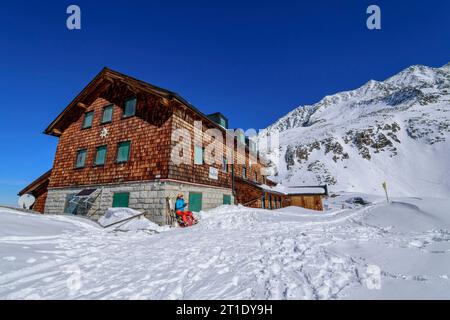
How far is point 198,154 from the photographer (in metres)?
14.2

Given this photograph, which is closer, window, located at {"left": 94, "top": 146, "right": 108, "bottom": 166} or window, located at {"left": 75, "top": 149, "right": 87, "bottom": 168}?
window, located at {"left": 94, "top": 146, "right": 108, "bottom": 166}

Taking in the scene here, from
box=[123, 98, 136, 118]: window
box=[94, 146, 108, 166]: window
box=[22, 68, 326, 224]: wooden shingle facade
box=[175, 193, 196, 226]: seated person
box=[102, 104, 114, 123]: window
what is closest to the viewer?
box=[175, 193, 196, 226]: seated person

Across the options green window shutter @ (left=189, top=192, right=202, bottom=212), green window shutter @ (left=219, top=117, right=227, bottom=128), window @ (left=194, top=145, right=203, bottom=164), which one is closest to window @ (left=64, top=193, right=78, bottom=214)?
green window shutter @ (left=189, top=192, right=202, bottom=212)

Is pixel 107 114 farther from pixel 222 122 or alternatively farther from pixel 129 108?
pixel 222 122

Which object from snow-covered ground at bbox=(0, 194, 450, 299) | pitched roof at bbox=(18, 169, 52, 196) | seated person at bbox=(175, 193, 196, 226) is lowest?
snow-covered ground at bbox=(0, 194, 450, 299)

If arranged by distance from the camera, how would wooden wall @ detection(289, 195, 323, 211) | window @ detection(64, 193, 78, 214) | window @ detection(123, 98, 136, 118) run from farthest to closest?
wooden wall @ detection(289, 195, 323, 211), window @ detection(123, 98, 136, 118), window @ detection(64, 193, 78, 214)

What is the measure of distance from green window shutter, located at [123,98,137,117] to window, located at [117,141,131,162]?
2.00 meters

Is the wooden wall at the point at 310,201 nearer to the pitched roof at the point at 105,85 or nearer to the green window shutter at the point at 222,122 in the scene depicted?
the green window shutter at the point at 222,122

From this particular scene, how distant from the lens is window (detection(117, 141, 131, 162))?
13.1 meters

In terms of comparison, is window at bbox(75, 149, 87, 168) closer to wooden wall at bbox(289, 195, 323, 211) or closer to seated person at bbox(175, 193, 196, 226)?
seated person at bbox(175, 193, 196, 226)

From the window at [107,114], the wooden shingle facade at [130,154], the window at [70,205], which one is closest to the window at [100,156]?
the wooden shingle facade at [130,154]

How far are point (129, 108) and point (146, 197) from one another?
21.0ft

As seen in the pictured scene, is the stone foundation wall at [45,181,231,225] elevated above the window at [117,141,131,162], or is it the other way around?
the window at [117,141,131,162]

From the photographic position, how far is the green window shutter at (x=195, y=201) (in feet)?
42.4
